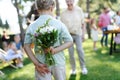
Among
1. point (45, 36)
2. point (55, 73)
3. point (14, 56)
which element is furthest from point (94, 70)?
point (45, 36)

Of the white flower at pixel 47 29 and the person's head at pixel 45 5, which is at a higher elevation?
the person's head at pixel 45 5

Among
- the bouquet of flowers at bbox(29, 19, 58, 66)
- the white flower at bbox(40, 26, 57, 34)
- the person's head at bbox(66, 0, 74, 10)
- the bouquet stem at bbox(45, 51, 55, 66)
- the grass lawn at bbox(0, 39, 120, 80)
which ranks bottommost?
the grass lawn at bbox(0, 39, 120, 80)

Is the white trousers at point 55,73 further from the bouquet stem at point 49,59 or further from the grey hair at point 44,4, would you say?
the grey hair at point 44,4

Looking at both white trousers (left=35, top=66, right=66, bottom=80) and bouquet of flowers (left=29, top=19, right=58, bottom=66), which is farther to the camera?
white trousers (left=35, top=66, right=66, bottom=80)

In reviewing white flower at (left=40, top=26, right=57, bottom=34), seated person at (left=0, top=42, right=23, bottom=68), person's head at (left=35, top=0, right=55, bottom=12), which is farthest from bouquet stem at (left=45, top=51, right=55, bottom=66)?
seated person at (left=0, top=42, right=23, bottom=68)

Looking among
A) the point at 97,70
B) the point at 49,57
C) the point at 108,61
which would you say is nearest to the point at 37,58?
the point at 49,57

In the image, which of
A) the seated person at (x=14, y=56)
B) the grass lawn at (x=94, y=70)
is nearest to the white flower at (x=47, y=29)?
the grass lawn at (x=94, y=70)

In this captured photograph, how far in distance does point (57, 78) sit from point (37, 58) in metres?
0.35

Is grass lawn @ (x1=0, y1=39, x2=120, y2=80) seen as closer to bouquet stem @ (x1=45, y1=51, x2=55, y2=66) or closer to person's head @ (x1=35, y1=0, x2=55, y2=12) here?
bouquet stem @ (x1=45, y1=51, x2=55, y2=66)

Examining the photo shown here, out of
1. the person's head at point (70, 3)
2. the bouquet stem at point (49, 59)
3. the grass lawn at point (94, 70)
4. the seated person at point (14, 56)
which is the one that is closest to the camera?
the bouquet stem at point (49, 59)

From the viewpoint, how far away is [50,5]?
3793 mm

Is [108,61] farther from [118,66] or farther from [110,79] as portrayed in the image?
[110,79]

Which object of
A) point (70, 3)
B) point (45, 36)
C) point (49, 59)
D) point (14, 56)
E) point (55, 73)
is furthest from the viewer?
point (14, 56)

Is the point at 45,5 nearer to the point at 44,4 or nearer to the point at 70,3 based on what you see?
the point at 44,4
